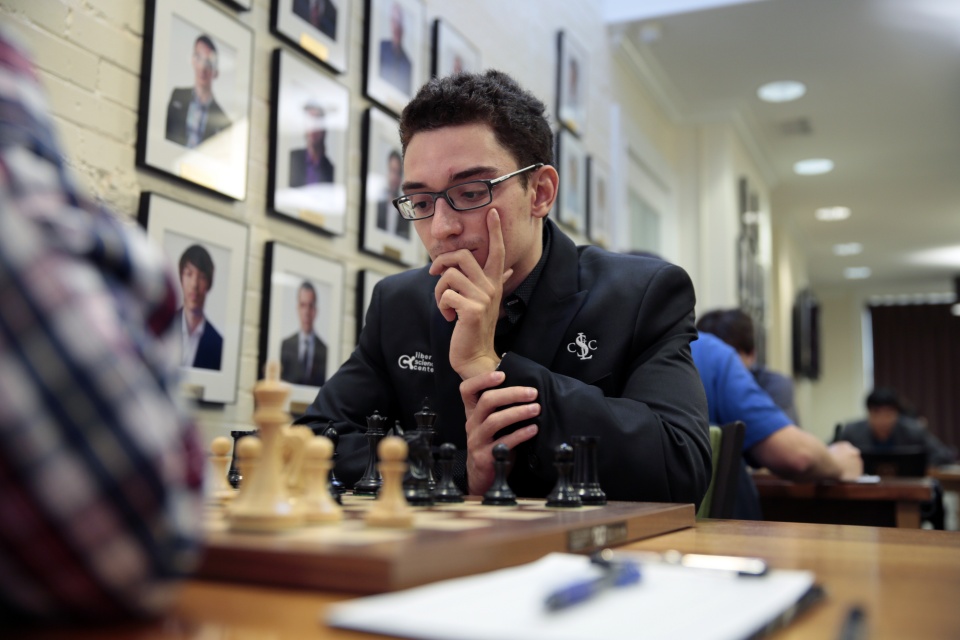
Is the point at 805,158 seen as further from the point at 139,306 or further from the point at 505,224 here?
the point at 139,306

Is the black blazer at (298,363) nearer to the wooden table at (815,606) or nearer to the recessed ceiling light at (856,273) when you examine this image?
the wooden table at (815,606)

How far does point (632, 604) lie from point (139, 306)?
15.2 inches

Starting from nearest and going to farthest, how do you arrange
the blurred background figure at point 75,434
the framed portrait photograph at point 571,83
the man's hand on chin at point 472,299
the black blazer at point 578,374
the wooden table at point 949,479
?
the blurred background figure at point 75,434 → the black blazer at point 578,374 → the man's hand on chin at point 472,299 → the framed portrait photograph at point 571,83 → the wooden table at point 949,479

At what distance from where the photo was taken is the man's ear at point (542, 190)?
188 cm

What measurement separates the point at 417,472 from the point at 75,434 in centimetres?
70

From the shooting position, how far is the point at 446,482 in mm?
1208

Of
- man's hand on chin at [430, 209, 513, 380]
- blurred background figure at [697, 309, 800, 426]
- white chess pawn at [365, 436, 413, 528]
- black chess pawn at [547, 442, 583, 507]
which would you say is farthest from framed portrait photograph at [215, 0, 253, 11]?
blurred background figure at [697, 309, 800, 426]

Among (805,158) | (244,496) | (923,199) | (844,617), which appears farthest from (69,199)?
(923,199)

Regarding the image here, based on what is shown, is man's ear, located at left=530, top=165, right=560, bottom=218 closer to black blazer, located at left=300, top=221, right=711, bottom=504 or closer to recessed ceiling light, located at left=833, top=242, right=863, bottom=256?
black blazer, located at left=300, top=221, right=711, bottom=504

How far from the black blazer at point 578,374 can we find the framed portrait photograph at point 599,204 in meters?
3.18

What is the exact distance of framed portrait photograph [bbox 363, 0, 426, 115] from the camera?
10.2 feet

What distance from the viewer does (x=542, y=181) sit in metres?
1.89

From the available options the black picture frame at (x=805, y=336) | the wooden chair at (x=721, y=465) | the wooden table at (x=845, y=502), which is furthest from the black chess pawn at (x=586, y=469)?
the black picture frame at (x=805, y=336)

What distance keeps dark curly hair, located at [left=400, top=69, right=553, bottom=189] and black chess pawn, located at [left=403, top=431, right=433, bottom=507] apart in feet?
2.55
